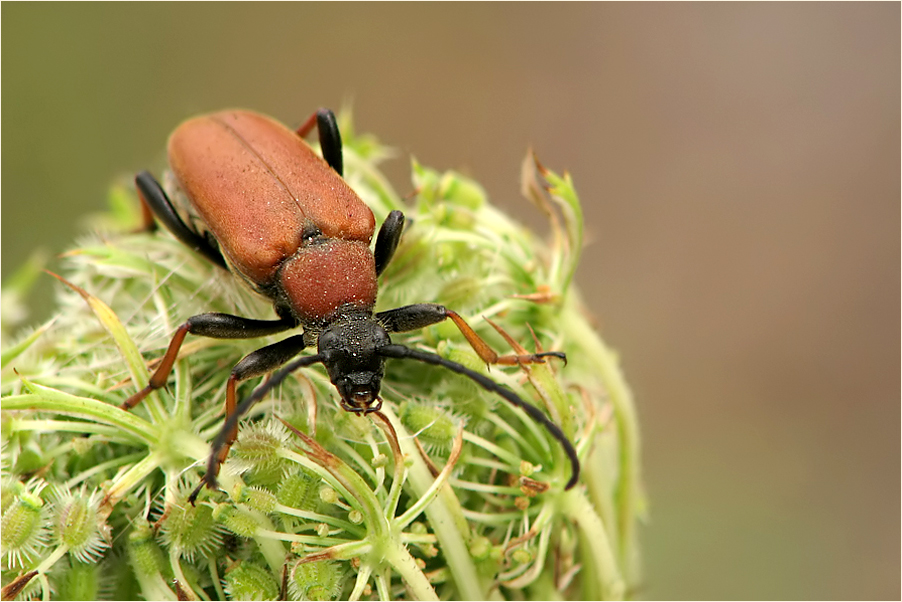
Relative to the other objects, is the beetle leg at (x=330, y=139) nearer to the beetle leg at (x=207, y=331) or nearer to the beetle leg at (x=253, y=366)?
the beetle leg at (x=207, y=331)

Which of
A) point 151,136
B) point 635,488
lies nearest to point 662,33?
point 151,136

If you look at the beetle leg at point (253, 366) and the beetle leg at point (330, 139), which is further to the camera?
the beetle leg at point (330, 139)

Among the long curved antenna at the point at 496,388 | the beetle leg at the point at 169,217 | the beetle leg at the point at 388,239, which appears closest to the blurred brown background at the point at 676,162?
the beetle leg at the point at 169,217

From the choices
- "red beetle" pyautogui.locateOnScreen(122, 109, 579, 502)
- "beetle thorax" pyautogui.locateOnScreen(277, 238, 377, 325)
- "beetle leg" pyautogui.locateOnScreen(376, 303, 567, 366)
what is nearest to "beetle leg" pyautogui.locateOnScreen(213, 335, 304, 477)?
"red beetle" pyautogui.locateOnScreen(122, 109, 579, 502)

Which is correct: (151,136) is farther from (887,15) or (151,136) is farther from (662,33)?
(887,15)

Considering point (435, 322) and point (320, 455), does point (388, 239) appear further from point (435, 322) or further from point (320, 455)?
point (320, 455)

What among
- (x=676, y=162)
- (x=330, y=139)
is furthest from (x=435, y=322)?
(x=676, y=162)

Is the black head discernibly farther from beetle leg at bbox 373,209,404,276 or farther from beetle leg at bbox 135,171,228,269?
beetle leg at bbox 135,171,228,269
